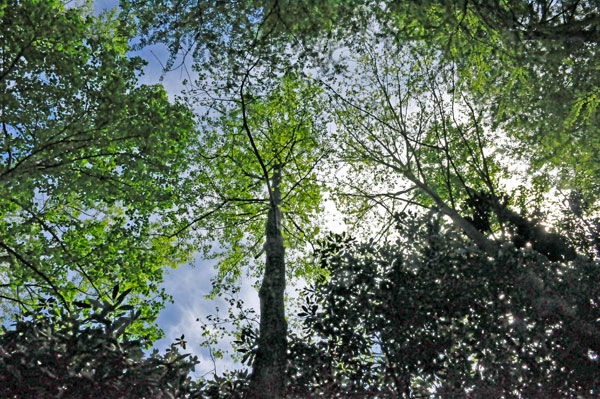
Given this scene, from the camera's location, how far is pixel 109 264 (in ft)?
37.6

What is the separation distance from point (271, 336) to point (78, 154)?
24.5 ft

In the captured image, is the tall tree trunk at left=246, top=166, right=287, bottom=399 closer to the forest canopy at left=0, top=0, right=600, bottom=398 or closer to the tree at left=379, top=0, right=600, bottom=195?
the forest canopy at left=0, top=0, right=600, bottom=398

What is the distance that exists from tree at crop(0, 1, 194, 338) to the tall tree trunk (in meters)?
3.64

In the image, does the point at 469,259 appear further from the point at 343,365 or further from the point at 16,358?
the point at 16,358

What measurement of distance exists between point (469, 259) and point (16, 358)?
719 centimetres

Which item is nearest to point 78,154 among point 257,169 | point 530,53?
point 257,169

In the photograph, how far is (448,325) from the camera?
257 inches

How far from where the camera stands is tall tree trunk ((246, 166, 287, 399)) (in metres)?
6.02

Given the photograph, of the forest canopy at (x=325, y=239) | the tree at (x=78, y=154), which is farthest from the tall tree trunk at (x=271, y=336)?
the tree at (x=78, y=154)

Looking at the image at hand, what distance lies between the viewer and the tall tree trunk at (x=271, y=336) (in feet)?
19.8

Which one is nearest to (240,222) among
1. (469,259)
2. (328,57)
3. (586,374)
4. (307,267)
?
(307,267)

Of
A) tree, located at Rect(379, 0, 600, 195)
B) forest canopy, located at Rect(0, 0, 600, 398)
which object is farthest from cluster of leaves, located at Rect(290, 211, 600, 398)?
tree, located at Rect(379, 0, 600, 195)

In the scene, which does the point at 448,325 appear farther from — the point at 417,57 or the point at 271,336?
the point at 417,57

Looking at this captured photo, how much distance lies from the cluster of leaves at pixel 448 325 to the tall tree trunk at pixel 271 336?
27 cm
